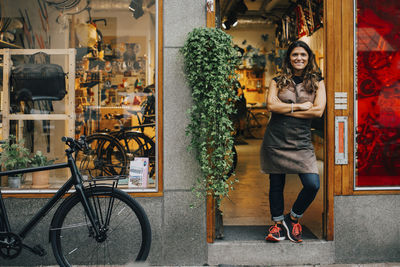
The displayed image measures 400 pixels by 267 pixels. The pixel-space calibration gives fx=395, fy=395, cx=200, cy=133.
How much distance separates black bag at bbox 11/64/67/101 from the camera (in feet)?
15.1

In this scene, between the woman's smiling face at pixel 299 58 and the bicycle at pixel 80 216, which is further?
the woman's smiling face at pixel 299 58

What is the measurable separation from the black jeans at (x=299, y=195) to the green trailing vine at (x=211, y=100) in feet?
1.84

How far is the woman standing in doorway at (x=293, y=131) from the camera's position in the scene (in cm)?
383

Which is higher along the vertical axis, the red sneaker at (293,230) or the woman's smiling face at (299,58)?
the woman's smiling face at (299,58)

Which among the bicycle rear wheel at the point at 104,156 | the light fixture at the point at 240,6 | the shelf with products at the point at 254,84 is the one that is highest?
the light fixture at the point at 240,6

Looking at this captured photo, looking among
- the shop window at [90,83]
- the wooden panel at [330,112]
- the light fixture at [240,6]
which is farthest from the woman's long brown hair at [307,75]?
the light fixture at [240,6]

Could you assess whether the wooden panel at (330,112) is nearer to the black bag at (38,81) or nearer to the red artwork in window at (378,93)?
the red artwork in window at (378,93)

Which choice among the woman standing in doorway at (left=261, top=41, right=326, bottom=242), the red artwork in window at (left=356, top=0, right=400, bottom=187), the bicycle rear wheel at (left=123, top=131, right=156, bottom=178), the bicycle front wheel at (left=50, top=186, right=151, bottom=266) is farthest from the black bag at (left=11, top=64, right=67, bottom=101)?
the red artwork in window at (left=356, top=0, right=400, bottom=187)

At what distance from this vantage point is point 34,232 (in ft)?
12.9

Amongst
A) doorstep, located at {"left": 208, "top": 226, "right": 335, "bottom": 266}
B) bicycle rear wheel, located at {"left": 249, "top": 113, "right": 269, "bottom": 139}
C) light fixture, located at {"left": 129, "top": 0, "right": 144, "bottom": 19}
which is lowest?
doorstep, located at {"left": 208, "top": 226, "right": 335, "bottom": 266}

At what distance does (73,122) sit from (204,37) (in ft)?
6.46

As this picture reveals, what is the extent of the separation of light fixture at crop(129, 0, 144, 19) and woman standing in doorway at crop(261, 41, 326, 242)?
5.96 ft

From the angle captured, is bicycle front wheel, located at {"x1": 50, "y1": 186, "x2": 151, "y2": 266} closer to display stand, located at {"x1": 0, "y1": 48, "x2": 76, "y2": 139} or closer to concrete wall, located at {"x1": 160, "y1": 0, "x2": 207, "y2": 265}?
concrete wall, located at {"x1": 160, "y1": 0, "x2": 207, "y2": 265}

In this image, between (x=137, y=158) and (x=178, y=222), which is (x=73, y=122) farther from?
(x=178, y=222)
